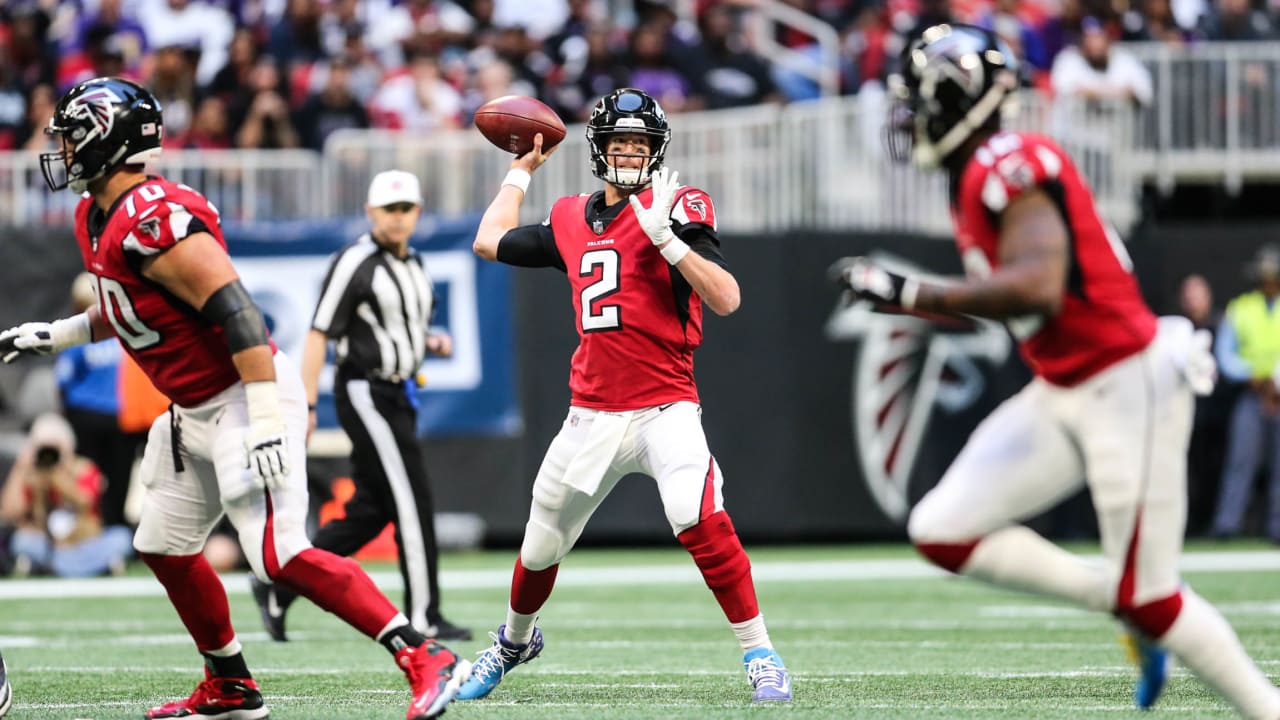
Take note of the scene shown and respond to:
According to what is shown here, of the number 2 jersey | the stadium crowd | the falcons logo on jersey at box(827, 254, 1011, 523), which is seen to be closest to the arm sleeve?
the number 2 jersey

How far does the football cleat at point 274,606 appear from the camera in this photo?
830 cm

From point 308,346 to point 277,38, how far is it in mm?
8123

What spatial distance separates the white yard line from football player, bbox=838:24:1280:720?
6.65 meters

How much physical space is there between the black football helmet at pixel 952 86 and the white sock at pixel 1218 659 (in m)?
1.31

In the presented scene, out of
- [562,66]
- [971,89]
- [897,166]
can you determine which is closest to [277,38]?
[562,66]

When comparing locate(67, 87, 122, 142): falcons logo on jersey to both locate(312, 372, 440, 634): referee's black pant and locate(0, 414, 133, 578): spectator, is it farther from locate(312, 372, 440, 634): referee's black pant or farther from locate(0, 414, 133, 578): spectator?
locate(0, 414, 133, 578): spectator

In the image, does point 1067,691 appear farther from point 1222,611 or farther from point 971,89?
point 1222,611

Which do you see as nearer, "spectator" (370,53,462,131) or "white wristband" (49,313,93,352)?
"white wristband" (49,313,93,352)

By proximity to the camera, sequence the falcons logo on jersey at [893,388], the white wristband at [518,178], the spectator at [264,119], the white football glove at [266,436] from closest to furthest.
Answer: the white football glove at [266,436], the white wristband at [518,178], the falcons logo on jersey at [893,388], the spectator at [264,119]

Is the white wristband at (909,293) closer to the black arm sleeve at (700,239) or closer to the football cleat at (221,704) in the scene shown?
the black arm sleeve at (700,239)

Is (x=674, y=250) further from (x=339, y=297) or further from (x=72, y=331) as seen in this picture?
(x=339, y=297)

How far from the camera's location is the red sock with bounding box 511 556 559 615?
6277 mm

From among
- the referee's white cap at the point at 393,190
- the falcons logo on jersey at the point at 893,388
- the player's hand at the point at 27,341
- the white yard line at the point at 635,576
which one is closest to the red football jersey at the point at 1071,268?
the player's hand at the point at 27,341

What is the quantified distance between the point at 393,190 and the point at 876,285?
4259 millimetres
